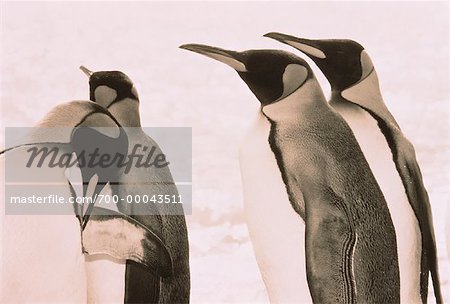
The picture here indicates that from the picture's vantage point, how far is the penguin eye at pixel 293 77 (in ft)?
6.41

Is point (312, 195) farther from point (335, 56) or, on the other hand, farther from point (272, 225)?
point (335, 56)

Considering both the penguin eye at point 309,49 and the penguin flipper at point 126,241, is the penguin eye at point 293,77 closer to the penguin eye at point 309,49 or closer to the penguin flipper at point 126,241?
the penguin eye at point 309,49

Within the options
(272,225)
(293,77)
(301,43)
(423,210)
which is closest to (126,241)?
(272,225)

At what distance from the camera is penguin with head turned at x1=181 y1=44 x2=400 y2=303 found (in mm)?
1765

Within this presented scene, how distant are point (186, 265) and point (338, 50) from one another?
2.45 feet

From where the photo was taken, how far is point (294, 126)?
194 cm

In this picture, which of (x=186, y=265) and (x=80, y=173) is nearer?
(x=80, y=173)

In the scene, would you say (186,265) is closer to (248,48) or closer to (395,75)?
(248,48)

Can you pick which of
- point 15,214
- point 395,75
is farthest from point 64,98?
point 395,75

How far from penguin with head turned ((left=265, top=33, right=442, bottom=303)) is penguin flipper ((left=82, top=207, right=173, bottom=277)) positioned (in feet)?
2.16

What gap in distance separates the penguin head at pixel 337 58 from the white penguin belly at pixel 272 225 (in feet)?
0.81

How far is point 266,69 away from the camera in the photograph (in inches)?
76.1

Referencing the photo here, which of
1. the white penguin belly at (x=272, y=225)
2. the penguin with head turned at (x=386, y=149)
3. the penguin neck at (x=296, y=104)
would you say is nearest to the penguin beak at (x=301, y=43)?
the penguin with head turned at (x=386, y=149)

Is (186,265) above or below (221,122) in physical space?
below
